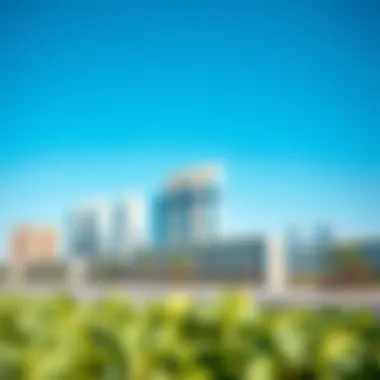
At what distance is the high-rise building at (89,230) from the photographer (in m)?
1.46

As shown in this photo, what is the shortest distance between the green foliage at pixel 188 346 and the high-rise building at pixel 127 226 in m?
0.82

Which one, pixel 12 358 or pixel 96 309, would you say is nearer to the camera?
Answer: pixel 12 358

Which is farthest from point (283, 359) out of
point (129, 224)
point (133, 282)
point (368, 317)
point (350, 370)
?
point (129, 224)

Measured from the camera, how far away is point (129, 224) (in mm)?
1587

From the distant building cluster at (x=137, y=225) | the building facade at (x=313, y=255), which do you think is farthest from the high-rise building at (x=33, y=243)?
the building facade at (x=313, y=255)

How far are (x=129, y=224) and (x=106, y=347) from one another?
0.99 metres

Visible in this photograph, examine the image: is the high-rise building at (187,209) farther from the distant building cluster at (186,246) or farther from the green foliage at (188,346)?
the green foliage at (188,346)

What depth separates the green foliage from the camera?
581 millimetres

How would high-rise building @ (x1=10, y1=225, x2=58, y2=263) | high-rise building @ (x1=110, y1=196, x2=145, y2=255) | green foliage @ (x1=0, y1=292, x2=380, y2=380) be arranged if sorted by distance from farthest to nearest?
high-rise building @ (x1=110, y1=196, x2=145, y2=255) → high-rise building @ (x1=10, y1=225, x2=58, y2=263) → green foliage @ (x1=0, y1=292, x2=380, y2=380)

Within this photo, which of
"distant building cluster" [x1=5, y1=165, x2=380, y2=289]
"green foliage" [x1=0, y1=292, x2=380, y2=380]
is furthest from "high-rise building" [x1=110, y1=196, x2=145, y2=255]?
"green foliage" [x1=0, y1=292, x2=380, y2=380]

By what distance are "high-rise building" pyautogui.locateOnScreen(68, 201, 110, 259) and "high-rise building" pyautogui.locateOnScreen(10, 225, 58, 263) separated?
4 centimetres

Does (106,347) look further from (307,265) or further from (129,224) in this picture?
(129,224)

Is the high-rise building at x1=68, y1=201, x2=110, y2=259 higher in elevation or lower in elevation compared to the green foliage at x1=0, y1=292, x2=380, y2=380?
higher

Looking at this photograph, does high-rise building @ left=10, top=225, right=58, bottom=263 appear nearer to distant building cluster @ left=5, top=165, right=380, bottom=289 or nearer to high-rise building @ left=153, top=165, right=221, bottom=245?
distant building cluster @ left=5, top=165, right=380, bottom=289
